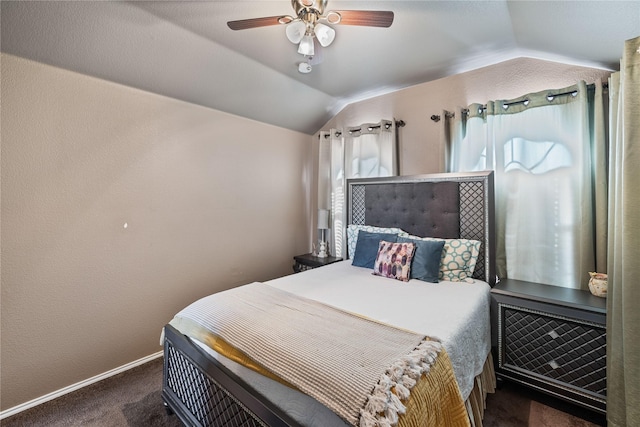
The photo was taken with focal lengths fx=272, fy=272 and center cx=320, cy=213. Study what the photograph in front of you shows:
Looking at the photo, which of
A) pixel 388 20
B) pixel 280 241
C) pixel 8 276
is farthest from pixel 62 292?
pixel 388 20

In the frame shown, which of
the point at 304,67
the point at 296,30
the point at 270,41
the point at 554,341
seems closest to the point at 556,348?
the point at 554,341

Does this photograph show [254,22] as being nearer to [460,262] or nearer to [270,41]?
[270,41]

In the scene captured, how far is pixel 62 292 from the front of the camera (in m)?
2.02

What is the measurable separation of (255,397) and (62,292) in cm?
188

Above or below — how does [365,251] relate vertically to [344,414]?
above

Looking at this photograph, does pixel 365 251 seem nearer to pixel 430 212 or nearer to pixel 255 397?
pixel 430 212

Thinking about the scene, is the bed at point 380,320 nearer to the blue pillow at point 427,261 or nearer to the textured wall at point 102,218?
the blue pillow at point 427,261

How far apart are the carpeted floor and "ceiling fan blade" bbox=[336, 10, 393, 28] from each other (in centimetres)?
249

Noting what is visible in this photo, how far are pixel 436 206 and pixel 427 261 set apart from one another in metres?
0.63

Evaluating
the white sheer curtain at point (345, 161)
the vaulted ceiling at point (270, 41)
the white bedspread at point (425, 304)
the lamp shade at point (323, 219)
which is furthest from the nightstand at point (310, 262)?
the vaulted ceiling at point (270, 41)

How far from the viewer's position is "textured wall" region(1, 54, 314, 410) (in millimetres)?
1858

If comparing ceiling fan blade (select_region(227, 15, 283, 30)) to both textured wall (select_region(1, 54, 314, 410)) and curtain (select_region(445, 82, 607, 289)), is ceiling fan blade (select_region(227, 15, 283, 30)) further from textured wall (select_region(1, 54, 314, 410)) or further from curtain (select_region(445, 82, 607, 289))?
curtain (select_region(445, 82, 607, 289))

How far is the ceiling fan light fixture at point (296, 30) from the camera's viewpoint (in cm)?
157

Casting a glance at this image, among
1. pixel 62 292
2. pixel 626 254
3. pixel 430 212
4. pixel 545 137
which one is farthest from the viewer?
pixel 430 212
